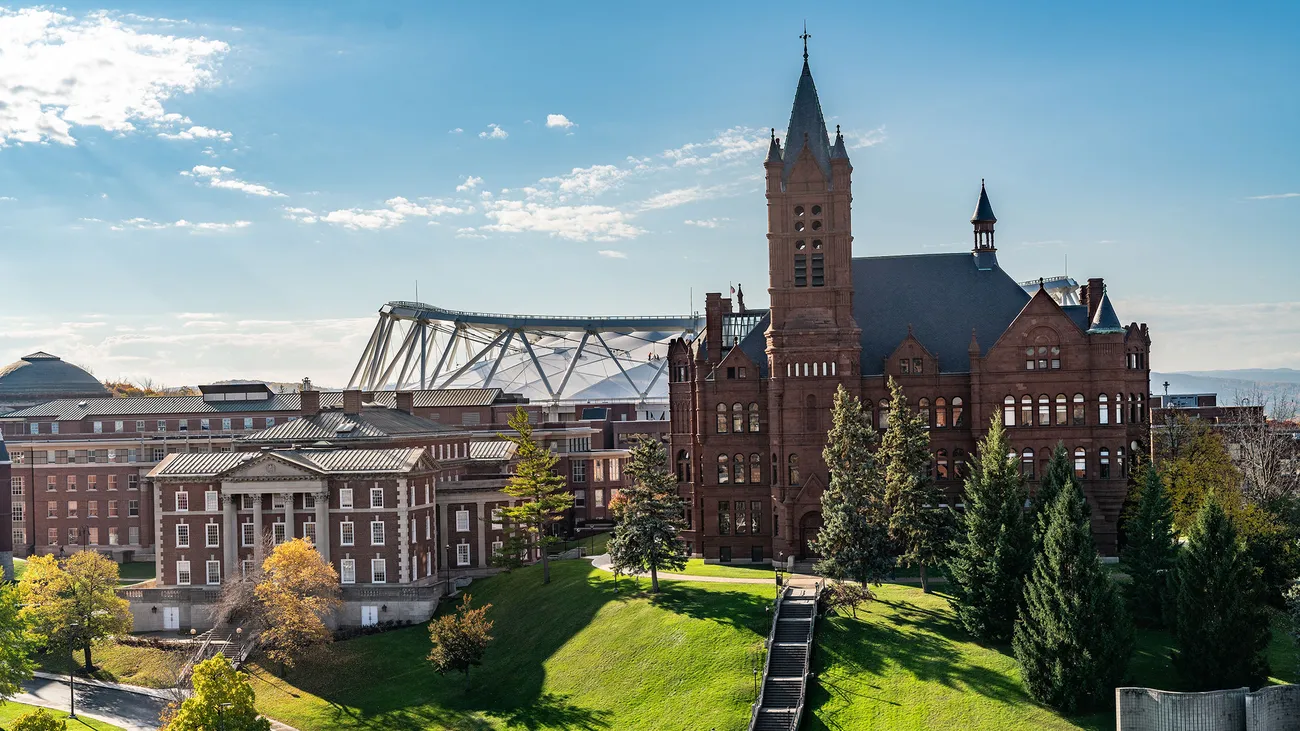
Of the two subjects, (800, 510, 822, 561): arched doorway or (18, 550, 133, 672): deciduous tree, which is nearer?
(18, 550, 133, 672): deciduous tree

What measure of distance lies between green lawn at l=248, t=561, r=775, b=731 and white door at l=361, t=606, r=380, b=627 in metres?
2.84

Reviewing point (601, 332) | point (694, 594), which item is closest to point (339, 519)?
point (694, 594)

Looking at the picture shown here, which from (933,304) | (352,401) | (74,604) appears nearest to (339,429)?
(352,401)

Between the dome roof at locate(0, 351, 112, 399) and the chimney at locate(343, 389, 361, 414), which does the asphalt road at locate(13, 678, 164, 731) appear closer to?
the chimney at locate(343, 389, 361, 414)

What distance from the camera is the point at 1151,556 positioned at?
6956 centimetres

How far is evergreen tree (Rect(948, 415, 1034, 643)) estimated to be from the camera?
216 ft

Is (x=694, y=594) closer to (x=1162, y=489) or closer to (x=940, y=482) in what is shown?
(x=940, y=482)

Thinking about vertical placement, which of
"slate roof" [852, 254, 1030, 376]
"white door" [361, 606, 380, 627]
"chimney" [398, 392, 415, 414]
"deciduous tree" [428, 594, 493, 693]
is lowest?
"white door" [361, 606, 380, 627]

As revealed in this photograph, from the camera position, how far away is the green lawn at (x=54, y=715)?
73625 millimetres

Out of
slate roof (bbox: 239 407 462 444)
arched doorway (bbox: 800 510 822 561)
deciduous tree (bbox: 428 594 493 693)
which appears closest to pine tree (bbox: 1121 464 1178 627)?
arched doorway (bbox: 800 510 822 561)

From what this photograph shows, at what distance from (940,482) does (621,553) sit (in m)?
25.4

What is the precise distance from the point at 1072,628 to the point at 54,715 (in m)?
62.8

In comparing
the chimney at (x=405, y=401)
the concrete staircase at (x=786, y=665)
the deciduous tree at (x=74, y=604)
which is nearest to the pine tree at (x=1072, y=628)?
the concrete staircase at (x=786, y=665)

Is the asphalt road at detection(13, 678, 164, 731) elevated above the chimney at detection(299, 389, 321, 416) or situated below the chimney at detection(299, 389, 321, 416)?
below
